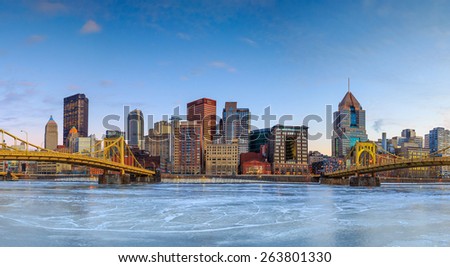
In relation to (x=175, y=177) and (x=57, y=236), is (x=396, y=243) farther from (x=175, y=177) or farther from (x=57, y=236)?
(x=175, y=177)

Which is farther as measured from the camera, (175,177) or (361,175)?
(175,177)
